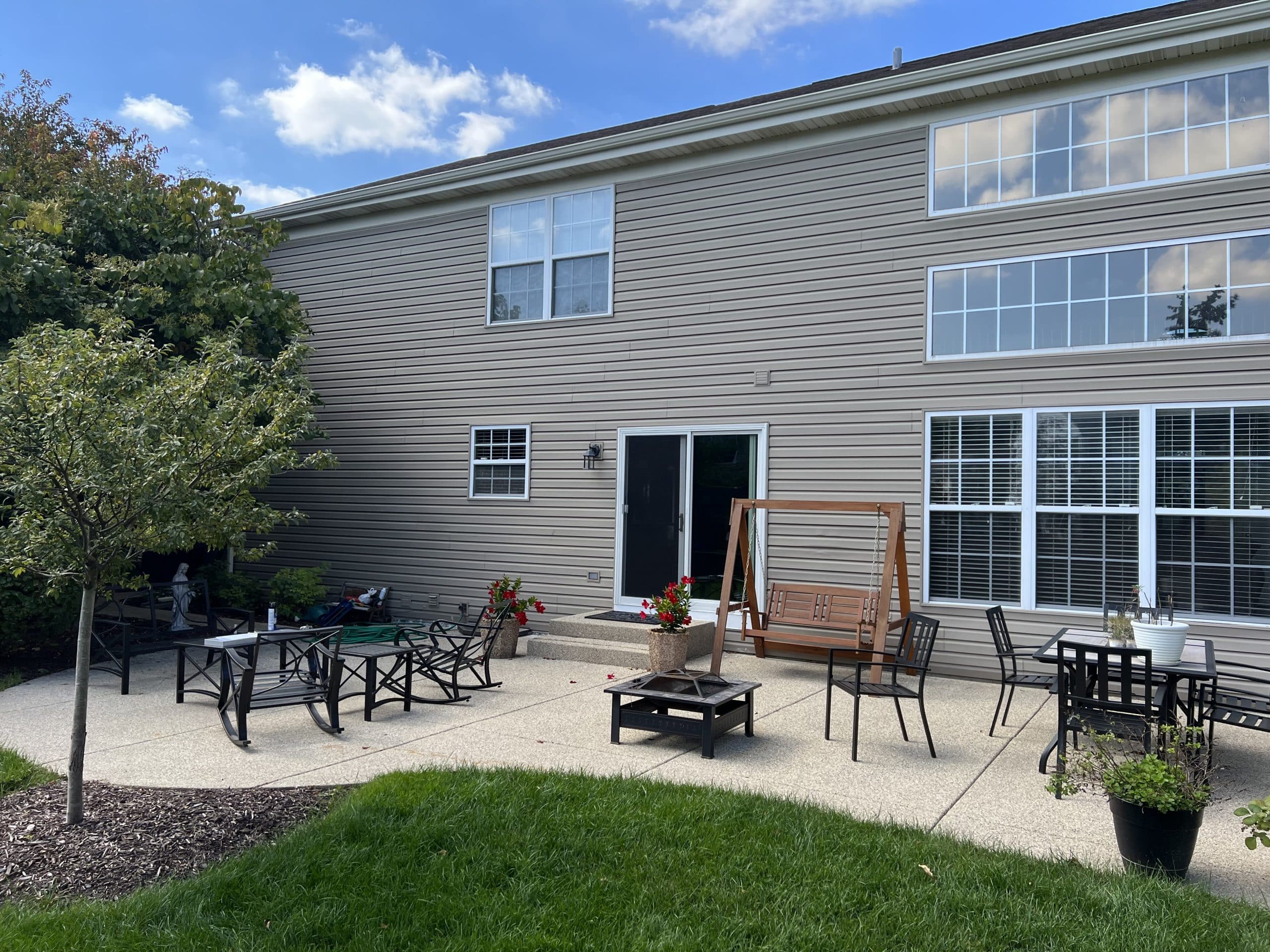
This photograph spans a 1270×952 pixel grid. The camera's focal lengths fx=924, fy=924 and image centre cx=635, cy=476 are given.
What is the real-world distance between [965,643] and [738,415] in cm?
316

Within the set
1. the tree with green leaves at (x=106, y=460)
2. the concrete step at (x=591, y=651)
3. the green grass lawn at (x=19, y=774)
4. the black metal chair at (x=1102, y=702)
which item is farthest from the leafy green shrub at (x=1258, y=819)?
the concrete step at (x=591, y=651)

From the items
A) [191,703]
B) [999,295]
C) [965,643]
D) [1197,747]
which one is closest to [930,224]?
[999,295]

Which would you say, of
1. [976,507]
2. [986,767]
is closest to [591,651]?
[976,507]

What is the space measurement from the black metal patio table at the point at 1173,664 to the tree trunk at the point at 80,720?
198 inches

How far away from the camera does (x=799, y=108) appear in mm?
9148

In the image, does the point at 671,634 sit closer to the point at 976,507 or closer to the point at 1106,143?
the point at 976,507

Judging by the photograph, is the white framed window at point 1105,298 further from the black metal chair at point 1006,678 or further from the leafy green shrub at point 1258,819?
the leafy green shrub at point 1258,819

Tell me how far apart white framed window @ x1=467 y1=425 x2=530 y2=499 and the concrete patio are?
148 inches

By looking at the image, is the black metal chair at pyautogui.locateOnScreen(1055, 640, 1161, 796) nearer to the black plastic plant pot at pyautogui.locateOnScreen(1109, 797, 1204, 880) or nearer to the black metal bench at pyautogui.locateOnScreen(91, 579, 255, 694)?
the black plastic plant pot at pyautogui.locateOnScreen(1109, 797, 1204, 880)

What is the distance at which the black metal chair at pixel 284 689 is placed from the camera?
231 inches

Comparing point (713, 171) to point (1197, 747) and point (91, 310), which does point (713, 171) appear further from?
point (1197, 747)

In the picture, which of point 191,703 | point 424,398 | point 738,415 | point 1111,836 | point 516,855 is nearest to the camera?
point 516,855

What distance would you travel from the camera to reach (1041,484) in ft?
26.5

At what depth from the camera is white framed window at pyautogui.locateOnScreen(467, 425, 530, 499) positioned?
1112cm
